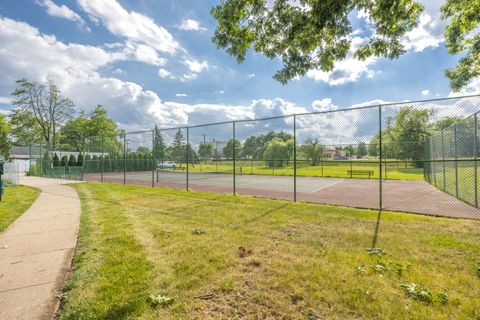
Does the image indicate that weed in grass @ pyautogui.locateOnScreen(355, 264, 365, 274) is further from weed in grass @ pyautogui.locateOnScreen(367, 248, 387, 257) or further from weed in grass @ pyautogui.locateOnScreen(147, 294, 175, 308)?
weed in grass @ pyautogui.locateOnScreen(147, 294, 175, 308)

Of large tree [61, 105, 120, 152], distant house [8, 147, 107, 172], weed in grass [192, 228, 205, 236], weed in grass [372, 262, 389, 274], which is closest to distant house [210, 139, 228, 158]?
weed in grass [192, 228, 205, 236]

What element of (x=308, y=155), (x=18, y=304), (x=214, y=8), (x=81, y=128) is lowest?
(x=18, y=304)

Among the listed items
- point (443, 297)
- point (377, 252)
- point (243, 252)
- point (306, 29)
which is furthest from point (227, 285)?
point (306, 29)

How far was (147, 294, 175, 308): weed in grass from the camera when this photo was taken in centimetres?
235

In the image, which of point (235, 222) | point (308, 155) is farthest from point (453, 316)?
point (308, 155)

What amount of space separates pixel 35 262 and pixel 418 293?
15.9 ft

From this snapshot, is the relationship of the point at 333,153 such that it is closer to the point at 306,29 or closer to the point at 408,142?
the point at 408,142

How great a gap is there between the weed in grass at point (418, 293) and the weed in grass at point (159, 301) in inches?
96.1

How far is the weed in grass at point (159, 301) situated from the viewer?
235 cm

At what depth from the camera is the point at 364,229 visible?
477 centimetres

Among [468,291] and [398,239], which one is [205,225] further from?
[468,291]

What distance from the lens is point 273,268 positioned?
123 inches

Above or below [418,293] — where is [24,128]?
above

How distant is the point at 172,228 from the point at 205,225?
0.68 metres
